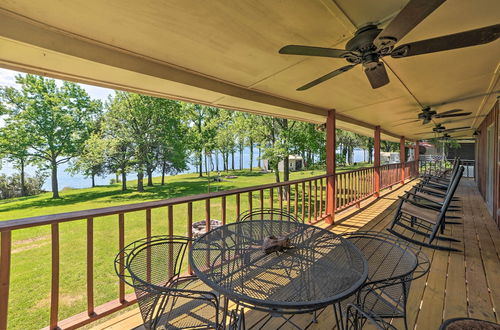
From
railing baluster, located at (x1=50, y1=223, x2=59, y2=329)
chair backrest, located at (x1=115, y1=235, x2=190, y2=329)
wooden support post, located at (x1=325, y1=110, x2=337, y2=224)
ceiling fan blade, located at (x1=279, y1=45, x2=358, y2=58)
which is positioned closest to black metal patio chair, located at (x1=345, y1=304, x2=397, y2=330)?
chair backrest, located at (x1=115, y1=235, x2=190, y2=329)

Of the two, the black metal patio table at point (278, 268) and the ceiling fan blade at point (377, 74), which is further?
the ceiling fan blade at point (377, 74)

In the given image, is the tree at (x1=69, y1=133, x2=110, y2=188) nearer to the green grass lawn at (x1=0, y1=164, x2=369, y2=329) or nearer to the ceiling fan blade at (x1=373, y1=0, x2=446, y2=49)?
the green grass lawn at (x1=0, y1=164, x2=369, y2=329)

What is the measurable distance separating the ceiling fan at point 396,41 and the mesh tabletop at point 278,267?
139 centimetres

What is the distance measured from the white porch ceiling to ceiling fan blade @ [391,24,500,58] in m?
0.29

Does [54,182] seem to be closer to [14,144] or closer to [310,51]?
[14,144]

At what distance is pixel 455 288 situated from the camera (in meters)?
2.25

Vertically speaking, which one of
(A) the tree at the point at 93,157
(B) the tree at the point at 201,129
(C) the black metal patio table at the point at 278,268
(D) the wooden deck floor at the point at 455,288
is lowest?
(D) the wooden deck floor at the point at 455,288

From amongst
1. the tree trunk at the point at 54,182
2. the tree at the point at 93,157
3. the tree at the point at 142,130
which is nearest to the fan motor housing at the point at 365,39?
the tree at the point at 142,130

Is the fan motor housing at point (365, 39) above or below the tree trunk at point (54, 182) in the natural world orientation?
above

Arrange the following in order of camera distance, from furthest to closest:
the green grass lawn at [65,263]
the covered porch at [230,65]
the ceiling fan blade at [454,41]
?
the green grass lawn at [65,263] < the covered porch at [230,65] < the ceiling fan blade at [454,41]

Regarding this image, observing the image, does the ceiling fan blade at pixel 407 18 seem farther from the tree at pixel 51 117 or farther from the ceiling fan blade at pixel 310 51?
the tree at pixel 51 117

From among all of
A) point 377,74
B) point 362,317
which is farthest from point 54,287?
point 377,74

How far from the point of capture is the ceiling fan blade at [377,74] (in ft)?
5.87

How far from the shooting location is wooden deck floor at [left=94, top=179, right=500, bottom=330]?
183cm
